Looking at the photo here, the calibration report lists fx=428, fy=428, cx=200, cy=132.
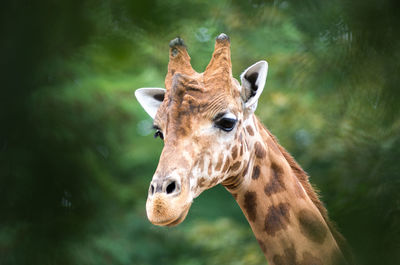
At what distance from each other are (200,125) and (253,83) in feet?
1.79

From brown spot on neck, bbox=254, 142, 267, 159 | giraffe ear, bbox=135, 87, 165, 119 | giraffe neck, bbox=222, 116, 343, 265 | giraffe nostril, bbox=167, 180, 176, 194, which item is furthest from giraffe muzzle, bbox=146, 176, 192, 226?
giraffe ear, bbox=135, 87, 165, 119

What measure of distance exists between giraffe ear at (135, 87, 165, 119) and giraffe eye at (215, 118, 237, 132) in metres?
0.65

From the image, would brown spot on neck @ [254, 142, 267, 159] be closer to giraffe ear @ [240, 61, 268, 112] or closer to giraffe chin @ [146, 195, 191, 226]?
giraffe ear @ [240, 61, 268, 112]

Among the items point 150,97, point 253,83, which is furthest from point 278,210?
point 150,97

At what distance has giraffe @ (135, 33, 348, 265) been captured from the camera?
199cm

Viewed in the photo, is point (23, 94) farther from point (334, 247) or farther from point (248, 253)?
point (248, 253)

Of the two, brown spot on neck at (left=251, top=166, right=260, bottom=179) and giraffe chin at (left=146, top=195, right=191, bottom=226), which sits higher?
brown spot on neck at (left=251, top=166, right=260, bottom=179)

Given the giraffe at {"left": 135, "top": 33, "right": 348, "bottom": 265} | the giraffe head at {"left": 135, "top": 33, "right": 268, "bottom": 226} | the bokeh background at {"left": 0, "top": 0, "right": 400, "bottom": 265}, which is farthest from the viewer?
the giraffe at {"left": 135, "top": 33, "right": 348, "bottom": 265}

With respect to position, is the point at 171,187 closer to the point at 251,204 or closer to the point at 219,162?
the point at 219,162

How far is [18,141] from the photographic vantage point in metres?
0.81

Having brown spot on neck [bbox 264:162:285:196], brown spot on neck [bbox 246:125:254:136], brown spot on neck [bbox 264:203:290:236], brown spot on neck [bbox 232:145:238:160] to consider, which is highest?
brown spot on neck [bbox 246:125:254:136]

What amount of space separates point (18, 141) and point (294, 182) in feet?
6.02

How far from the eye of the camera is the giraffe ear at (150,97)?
8.66 feet

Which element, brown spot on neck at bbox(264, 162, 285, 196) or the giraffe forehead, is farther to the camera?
brown spot on neck at bbox(264, 162, 285, 196)
